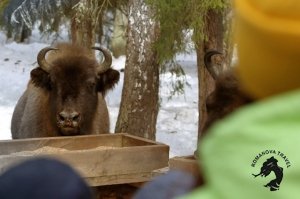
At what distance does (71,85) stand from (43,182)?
22.0 ft

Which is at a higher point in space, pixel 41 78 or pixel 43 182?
pixel 41 78

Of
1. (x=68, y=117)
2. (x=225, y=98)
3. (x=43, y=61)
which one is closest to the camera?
(x=225, y=98)

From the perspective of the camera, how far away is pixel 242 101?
5.83 ft

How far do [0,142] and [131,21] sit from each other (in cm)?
342

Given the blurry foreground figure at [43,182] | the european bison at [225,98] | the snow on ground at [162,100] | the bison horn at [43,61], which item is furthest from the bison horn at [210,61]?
the blurry foreground figure at [43,182]

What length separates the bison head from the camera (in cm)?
811

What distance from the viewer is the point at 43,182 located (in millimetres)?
1478

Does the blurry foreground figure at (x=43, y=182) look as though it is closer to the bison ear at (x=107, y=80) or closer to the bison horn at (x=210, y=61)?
the bison horn at (x=210, y=61)

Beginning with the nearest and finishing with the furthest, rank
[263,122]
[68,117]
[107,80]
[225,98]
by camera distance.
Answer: [263,122]
[225,98]
[68,117]
[107,80]

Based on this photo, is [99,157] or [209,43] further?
[209,43]

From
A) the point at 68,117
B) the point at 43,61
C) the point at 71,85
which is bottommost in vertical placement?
the point at 68,117

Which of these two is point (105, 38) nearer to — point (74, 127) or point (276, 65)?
point (74, 127)

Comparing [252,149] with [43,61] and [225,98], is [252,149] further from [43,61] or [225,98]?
[43,61]

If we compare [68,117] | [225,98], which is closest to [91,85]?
[68,117]
